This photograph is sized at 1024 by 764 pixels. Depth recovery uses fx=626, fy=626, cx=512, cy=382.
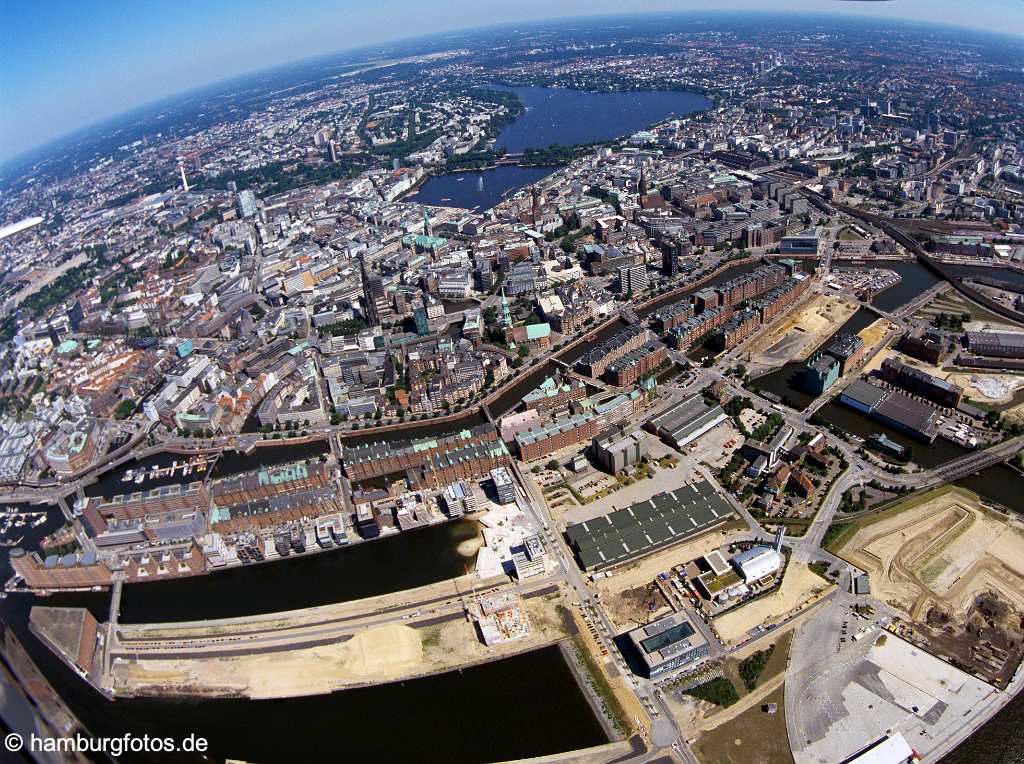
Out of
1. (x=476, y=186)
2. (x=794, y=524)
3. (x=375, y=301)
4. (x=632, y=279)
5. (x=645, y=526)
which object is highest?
(x=375, y=301)

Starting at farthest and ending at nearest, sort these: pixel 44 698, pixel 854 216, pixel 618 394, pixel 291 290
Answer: pixel 854 216 → pixel 291 290 → pixel 618 394 → pixel 44 698

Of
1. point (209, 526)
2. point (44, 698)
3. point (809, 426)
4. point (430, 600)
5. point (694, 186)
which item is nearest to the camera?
point (44, 698)

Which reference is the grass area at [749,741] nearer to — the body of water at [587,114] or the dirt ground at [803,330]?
the dirt ground at [803,330]

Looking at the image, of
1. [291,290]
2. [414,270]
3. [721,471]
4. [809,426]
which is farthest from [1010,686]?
[291,290]

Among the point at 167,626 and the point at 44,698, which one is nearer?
the point at 44,698

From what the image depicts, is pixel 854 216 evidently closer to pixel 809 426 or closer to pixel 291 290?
pixel 809 426

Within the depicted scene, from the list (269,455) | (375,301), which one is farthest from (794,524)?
(375,301)

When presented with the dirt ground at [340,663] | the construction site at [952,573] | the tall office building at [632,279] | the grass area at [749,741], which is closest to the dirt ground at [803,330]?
the tall office building at [632,279]

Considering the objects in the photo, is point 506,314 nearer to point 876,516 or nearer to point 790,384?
point 790,384
